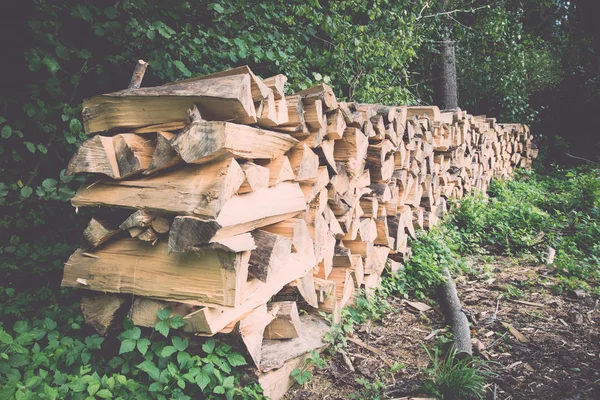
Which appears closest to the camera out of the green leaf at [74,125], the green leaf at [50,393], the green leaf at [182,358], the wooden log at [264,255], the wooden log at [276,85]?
the green leaf at [50,393]

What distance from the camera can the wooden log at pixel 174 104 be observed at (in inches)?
74.3

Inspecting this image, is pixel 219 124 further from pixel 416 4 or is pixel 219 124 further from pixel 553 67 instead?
pixel 553 67

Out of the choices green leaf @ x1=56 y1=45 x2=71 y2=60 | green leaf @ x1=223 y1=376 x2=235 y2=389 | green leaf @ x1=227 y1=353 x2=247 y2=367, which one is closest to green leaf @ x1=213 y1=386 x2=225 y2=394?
green leaf @ x1=223 y1=376 x2=235 y2=389

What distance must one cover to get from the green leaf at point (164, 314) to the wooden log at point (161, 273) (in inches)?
2.2

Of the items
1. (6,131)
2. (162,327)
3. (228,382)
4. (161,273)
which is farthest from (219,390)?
(6,131)

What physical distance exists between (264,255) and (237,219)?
0.96 ft

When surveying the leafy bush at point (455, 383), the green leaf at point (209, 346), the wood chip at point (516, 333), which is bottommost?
the wood chip at point (516, 333)

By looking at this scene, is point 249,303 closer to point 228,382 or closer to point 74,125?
point 228,382

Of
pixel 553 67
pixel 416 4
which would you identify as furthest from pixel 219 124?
pixel 553 67

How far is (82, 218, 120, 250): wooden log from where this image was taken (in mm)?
2070

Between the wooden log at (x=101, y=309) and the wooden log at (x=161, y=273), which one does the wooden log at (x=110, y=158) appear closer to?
the wooden log at (x=161, y=273)

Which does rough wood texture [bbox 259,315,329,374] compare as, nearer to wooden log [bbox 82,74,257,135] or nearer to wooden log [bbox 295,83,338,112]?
wooden log [bbox 82,74,257,135]

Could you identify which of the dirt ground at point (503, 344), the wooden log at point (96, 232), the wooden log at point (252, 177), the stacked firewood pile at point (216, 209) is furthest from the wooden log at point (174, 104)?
the dirt ground at point (503, 344)

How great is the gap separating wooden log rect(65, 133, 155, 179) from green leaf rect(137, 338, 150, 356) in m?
0.79
